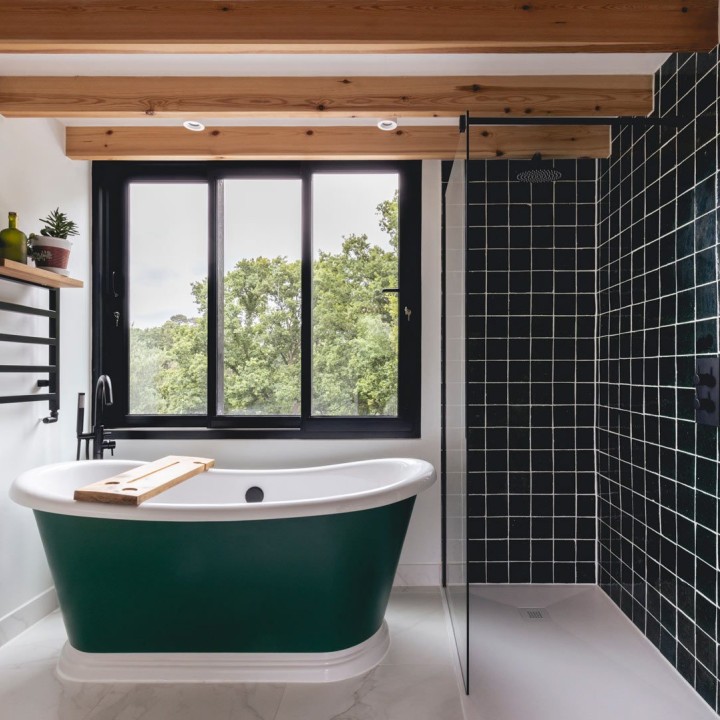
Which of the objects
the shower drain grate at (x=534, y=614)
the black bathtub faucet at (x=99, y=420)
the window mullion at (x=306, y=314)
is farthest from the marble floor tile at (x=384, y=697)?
the black bathtub faucet at (x=99, y=420)

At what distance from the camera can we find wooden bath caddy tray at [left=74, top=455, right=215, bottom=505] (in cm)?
174

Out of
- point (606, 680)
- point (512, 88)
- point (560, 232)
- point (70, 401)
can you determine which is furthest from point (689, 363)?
point (70, 401)

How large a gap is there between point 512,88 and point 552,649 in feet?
7.66

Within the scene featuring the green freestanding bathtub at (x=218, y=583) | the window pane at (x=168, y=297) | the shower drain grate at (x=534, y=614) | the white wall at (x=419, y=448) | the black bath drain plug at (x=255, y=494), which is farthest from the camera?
the window pane at (x=168, y=297)

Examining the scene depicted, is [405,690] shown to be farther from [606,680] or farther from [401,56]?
[401,56]

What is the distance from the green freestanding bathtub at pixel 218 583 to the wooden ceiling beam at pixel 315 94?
61.8 inches

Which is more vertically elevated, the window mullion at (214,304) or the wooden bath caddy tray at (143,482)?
the window mullion at (214,304)

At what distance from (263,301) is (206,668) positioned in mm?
1710

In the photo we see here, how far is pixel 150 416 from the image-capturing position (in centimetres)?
277

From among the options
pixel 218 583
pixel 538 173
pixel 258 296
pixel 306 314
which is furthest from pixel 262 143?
pixel 218 583

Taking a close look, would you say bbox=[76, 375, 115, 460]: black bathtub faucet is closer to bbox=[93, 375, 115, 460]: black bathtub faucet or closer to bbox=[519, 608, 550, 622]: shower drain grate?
bbox=[93, 375, 115, 460]: black bathtub faucet

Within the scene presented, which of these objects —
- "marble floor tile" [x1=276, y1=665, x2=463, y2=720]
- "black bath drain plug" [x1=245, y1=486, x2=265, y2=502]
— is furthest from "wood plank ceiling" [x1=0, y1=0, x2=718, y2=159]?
"marble floor tile" [x1=276, y1=665, x2=463, y2=720]

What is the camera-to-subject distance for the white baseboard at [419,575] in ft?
8.66

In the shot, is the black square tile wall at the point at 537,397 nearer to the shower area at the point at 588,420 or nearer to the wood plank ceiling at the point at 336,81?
the shower area at the point at 588,420
